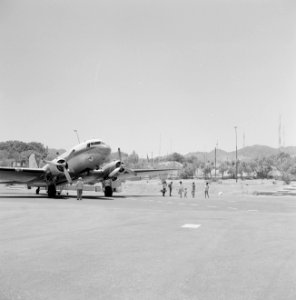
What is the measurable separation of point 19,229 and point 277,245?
7876mm

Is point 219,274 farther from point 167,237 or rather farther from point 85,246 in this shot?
point 167,237

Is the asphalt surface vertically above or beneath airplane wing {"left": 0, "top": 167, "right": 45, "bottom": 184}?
beneath

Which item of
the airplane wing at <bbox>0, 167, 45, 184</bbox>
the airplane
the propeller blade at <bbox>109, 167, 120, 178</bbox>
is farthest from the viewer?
the propeller blade at <bbox>109, 167, 120, 178</bbox>

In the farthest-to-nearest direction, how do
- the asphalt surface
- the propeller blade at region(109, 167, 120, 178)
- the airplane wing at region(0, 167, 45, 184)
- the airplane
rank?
the propeller blade at region(109, 167, 120, 178), the airplane, the airplane wing at region(0, 167, 45, 184), the asphalt surface

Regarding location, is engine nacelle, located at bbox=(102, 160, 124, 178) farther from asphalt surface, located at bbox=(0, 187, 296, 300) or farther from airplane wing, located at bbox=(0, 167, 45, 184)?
asphalt surface, located at bbox=(0, 187, 296, 300)

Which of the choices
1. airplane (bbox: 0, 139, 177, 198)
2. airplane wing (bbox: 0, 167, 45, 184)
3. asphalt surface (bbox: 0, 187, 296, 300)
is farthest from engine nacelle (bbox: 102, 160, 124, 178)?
asphalt surface (bbox: 0, 187, 296, 300)

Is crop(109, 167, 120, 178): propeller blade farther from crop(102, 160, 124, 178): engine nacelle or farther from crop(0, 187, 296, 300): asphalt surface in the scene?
crop(0, 187, 296, 300): asphalt surface

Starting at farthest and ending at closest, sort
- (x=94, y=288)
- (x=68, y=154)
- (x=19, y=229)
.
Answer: (x=68, y=154) → (x=19, y=229) → (x=94, y=288)

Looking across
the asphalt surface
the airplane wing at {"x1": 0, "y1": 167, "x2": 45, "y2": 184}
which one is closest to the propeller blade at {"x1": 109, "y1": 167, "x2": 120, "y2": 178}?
the airplane wing at {"x1": 0, "y1": 167, "x2": 45, "y2": 184}

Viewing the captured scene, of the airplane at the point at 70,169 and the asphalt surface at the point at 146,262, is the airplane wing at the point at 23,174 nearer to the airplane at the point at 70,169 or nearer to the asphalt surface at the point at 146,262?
the airplane at the point at 70,169

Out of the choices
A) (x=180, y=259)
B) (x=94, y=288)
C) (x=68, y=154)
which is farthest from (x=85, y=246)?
(x=68, y=154)

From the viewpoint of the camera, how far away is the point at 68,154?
125 feet

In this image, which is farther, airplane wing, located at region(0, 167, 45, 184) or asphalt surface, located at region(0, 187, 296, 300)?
airplane wing, located at region(0, 167, 45, 184)

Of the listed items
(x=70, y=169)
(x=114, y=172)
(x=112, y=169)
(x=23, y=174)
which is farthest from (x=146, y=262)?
(x=112, y=169)
